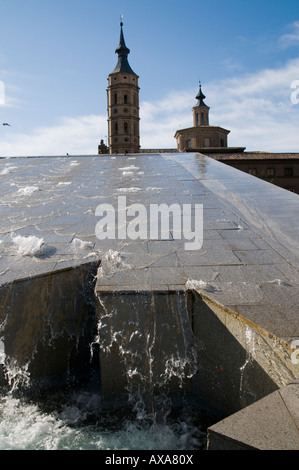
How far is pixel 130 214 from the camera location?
4215 millimetres

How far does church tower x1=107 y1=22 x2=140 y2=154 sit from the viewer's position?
4734 centimetres

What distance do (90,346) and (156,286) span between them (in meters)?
0.92

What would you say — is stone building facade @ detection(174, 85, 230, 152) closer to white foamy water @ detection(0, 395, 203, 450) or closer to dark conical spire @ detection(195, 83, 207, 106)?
dark conical spire @ detection(195, 83, 207, 106)

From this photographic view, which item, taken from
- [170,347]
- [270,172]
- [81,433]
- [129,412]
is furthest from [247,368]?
[270,172]

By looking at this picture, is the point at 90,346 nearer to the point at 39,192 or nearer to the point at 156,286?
the point at 156,286

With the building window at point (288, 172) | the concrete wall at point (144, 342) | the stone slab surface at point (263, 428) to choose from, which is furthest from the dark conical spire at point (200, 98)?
the stone slab surface at point (263, 428)

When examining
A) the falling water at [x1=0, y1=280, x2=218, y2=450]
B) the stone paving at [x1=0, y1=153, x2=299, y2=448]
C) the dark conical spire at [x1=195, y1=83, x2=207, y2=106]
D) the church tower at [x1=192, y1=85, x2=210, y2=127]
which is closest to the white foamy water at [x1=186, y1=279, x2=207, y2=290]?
the stone paving at [x1=0, y1=153, x2=299, y2=448]

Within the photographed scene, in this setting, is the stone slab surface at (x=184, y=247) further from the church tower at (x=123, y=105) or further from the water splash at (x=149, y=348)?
the church tower at (x=123, y=105)

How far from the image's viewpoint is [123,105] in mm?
47406

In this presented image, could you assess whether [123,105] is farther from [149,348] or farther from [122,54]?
[149,348]

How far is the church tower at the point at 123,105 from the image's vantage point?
47.3m
